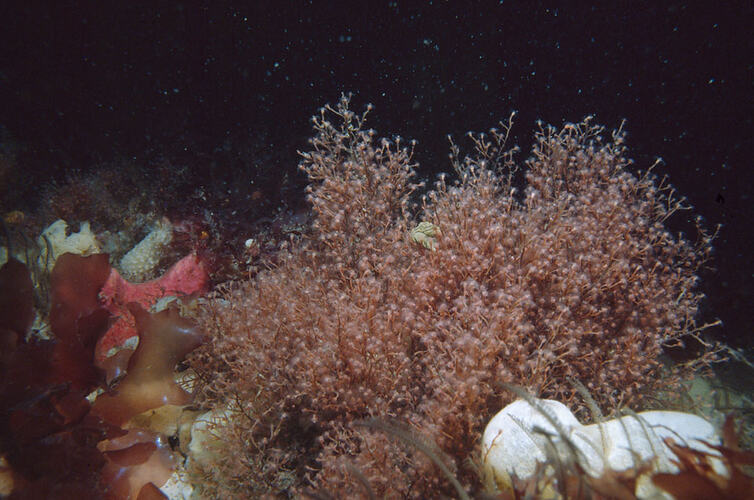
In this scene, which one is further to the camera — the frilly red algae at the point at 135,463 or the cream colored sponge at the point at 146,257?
the cream colored sponge at the point at 146,257

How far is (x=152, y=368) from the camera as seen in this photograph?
3.21 metres

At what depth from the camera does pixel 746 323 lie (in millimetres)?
5629

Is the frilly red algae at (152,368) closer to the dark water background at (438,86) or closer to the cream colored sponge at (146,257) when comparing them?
the cream colored sponge at (146,257)

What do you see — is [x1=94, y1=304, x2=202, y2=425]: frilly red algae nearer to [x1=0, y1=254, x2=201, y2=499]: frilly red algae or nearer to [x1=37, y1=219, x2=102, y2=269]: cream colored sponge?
[x1=0, y1=254, x2=201, y2=499]: frilly red algae

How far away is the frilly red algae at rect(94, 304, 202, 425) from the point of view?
3127 mm

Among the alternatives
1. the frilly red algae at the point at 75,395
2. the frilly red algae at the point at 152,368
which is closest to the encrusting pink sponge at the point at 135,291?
the frilly red algae at the point at 75,395

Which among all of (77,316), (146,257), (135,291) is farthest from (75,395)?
(146,257)

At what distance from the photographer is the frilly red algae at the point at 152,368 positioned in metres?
3.13

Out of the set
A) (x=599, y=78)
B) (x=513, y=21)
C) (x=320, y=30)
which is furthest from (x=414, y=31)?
(x=599, y=78)

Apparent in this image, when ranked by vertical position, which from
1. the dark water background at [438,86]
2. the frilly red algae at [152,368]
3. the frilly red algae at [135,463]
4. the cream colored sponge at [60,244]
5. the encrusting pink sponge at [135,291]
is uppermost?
the dark water background at [438,86]

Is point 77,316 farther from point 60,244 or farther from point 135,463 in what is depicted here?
point 60,244

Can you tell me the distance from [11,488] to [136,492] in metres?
0.79

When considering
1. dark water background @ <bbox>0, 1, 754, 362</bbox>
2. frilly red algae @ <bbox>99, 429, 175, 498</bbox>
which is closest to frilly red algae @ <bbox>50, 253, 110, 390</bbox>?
frilly red algae @ <bbox>99, 429, 175, 498</bbox>

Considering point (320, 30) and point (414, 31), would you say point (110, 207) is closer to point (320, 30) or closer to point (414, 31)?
point (320, 30)
